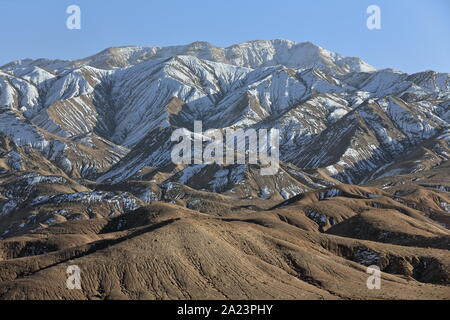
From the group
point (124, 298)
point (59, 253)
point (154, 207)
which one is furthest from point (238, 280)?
point (154, 207)

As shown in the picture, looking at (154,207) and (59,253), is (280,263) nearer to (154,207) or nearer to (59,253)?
(59,253)

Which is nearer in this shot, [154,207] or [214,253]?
[214,253]

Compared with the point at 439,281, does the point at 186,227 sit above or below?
above

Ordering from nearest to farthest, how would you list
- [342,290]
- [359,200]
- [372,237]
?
[342,290], [372,237], [359,200]

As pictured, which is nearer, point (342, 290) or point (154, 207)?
point (342, 290)

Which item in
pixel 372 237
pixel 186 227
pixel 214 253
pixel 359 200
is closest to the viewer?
pixel 214 253
